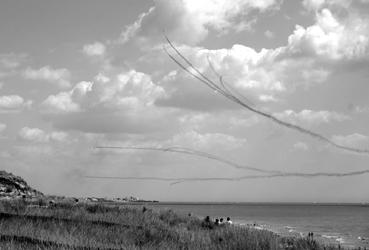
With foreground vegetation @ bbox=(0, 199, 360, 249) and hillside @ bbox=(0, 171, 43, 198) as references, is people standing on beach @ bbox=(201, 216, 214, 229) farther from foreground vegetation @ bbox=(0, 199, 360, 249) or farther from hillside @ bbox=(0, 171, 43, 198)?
hillside @ bbox=(0, 171, 43, 198)

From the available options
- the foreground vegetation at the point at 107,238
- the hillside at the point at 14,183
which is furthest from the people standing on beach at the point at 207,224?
the hillside at the point at 14,183

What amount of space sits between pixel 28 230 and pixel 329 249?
8.02 m

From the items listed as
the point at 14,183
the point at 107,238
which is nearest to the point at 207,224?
the point at 107,238

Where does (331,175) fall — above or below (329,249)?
above

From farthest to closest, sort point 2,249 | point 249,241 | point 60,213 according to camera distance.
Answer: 1. point 60,213
2. point 249,241
3. point 2,249

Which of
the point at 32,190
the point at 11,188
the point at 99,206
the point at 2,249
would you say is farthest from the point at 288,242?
the point at 32,190

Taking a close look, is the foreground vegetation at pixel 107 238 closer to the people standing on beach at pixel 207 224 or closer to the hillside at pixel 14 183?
the people standing on beach at pixel 207 224

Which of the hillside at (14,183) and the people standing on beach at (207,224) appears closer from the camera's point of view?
the people standing on beach at (207,224)

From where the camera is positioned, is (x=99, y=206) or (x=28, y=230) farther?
(x=99, y=206)

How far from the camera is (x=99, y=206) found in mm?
26781

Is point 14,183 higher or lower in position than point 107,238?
higher

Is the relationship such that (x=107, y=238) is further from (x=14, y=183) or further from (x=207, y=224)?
(x=14, y=183)

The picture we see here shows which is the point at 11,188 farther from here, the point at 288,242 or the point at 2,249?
the point at 2,249

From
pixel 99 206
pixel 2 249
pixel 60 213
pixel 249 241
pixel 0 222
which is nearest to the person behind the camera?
pixel 2 249
